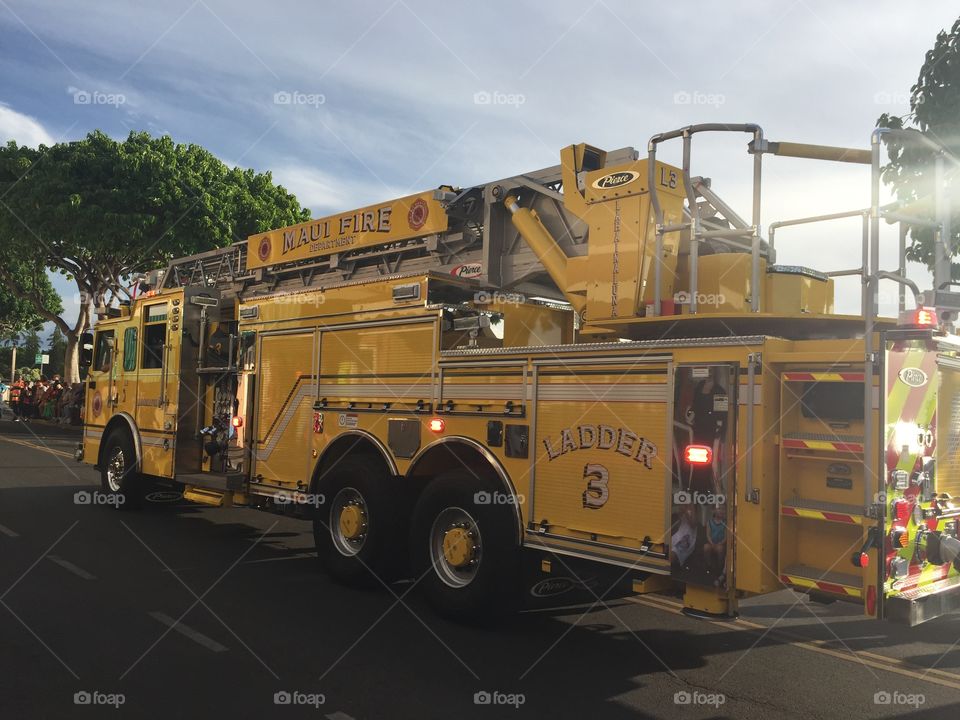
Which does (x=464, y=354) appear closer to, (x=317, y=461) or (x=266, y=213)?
(x=317, y=461)

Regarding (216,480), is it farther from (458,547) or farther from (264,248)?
(458,547)

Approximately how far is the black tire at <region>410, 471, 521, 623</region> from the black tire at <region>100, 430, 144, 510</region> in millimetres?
5628

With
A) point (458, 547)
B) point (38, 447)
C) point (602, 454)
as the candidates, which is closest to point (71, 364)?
point (38, 447)

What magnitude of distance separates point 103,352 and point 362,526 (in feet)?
20.9

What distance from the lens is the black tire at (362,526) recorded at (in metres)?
6.68

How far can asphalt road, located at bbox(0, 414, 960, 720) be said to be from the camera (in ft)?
14.7

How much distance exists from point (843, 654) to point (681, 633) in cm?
111

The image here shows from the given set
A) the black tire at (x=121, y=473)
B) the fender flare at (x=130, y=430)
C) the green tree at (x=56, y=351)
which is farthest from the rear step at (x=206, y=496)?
the green tree at (x=56, y=351)

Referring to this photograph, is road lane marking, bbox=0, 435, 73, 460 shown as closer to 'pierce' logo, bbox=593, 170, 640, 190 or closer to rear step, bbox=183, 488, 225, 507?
rear step, bbox=183, 488, 225, 507

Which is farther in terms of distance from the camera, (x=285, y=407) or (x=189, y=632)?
(x=285, y=407)

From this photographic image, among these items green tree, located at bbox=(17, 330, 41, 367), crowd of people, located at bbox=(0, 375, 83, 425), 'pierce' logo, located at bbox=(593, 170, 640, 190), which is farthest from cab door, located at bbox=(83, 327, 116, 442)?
green tree, located at bbox=(17, 330, 41, 367)

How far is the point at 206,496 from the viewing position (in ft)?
29.7

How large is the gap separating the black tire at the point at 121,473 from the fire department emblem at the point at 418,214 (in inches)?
203

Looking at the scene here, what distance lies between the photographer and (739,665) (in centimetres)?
532
